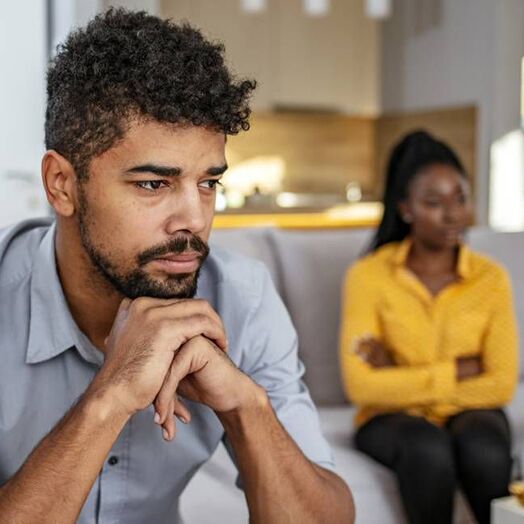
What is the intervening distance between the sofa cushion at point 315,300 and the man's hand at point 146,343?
1347mm

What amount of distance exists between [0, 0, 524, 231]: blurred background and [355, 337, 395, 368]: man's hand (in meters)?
2.33

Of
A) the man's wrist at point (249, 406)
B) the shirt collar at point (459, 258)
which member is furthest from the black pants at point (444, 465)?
the man's wrist at point (249, 406)

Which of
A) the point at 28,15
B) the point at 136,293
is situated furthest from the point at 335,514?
the point at 28,15

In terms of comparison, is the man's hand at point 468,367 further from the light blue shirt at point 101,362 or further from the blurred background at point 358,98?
the blurred background at point 358,98

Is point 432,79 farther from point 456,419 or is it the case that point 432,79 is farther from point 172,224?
point 172,224

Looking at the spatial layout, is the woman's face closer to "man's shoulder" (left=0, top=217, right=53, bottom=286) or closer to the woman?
the woman

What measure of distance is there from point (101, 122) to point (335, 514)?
639mm

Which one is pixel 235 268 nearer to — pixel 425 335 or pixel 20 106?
pixel 425 335

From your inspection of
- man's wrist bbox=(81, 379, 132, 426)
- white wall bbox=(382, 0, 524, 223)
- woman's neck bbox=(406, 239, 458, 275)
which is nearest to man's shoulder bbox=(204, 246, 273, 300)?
man's wrist bbox=(81, 379, 132, 426)

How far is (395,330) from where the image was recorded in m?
2.28

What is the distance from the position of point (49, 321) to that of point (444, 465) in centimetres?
104

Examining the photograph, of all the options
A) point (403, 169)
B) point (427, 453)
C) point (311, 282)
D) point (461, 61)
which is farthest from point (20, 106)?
point (461, 61)

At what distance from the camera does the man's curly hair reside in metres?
1.15

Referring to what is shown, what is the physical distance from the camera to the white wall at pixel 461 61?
17.2ft
